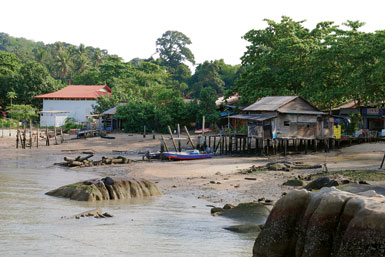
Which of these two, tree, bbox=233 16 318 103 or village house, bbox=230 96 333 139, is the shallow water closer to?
village house, bbox=230 96 333 139


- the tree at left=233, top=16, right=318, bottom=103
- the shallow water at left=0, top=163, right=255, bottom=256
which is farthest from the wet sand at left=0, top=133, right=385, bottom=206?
the tree at left=233, top=16, right=318, bottom=103

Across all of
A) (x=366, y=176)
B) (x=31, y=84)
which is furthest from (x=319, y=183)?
(x=31, y=84)

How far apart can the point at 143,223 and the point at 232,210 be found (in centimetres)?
286

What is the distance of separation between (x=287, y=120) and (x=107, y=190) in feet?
72.7

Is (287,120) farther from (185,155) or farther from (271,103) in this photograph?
(185,155)

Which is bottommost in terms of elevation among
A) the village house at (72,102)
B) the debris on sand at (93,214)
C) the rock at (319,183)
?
the debris on sand at (93,214)

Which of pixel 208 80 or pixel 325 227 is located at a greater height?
pixel 208 80

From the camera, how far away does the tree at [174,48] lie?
3784 inches

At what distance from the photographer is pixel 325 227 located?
730 centimetres

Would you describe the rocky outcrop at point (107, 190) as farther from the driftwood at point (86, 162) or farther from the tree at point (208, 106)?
the tree at point (208, 106)

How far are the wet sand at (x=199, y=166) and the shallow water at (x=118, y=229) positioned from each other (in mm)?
2450

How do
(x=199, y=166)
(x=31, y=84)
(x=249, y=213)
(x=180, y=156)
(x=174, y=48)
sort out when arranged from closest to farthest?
1. (x=249, y=213)
2. (x=199, y=166)
3. (x=180, y=156)
4. (x=31, y=84)
5. (x=174, y=48)

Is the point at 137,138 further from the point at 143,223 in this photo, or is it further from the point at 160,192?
the point at 143,223

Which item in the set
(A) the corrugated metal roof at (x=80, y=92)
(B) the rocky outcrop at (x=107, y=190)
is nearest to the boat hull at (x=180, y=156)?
(B) the rocky outcrop at (x=107, y=190)
